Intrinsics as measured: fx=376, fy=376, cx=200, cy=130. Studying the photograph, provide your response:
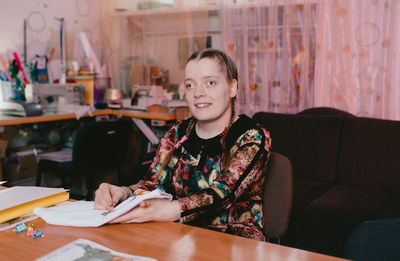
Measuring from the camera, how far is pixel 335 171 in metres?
2.46

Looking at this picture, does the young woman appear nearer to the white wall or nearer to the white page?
the white page

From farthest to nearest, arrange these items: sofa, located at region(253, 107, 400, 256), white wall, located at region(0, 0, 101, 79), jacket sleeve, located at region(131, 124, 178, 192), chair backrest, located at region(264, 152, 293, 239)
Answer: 1. white wall, located at region(0, 0, 101, 79)
2. sofa, located at region(253, 107, 400, 256)
3. jacket sleeve, located at region(131, 124, 178, 192)
4. chair backrest, located at region(264, 152, 293, 239)

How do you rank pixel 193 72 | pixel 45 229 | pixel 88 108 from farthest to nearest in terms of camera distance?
pixel 88 108 → pixel 193 72 → pixel 45 229

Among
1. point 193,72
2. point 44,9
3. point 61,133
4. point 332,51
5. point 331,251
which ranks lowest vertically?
point 331,251

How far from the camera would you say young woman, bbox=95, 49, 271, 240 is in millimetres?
1182

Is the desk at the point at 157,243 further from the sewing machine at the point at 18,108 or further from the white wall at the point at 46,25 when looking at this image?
the white wall at the point at 46,25

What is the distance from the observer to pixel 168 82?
12.9ft

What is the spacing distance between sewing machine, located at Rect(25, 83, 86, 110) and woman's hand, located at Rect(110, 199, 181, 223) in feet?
8.49

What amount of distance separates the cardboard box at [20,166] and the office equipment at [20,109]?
0.59 meters

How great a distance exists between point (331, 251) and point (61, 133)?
2.53 metres

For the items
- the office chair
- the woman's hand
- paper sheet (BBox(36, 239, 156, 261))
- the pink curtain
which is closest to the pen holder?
the office chair

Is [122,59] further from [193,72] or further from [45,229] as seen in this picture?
[45,229]

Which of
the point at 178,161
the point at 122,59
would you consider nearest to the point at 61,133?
the point at 122,59

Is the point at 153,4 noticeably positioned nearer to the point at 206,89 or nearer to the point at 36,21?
the point at 36,21
